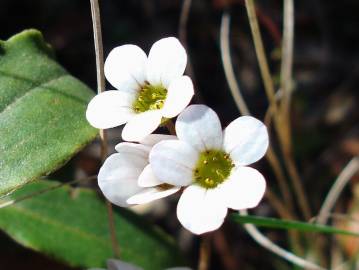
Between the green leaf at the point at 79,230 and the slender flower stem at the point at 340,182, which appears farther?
the slender flower stem at the point at 340,182

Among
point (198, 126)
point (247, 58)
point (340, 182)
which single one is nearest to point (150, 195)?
point (198, 126)

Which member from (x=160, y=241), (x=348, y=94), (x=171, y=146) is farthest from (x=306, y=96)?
(x=171, y=146)

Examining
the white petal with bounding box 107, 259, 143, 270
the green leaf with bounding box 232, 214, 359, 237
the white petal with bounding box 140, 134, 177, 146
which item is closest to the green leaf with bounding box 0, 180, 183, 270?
the white petal with bounding box 107, 259, 143, 270

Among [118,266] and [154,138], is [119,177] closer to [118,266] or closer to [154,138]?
[154,138]

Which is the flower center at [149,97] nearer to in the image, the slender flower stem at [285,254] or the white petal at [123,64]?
the white petal at [123,64]

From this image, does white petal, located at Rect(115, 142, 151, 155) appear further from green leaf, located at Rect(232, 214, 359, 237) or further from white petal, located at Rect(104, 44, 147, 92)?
green leaf, located at Rect(232, 214, 359, 237)

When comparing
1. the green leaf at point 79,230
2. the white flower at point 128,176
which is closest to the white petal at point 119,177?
the white flower at point 128,176
